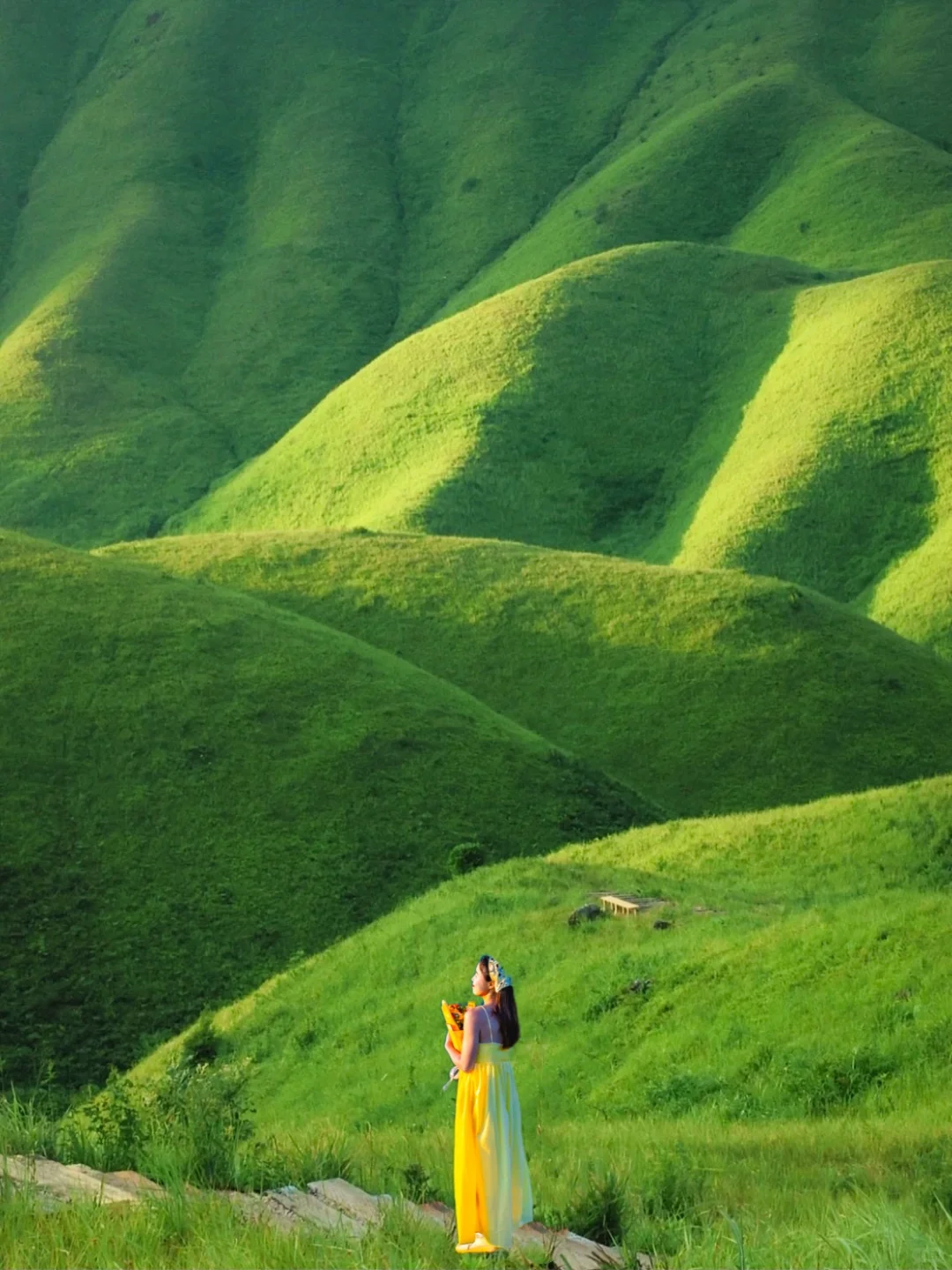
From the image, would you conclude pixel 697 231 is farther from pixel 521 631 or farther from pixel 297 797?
pixel 297 797

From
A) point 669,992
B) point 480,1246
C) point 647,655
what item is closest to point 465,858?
point 669,992

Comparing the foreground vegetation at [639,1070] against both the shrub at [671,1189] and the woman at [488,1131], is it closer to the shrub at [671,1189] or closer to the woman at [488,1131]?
the shrub at [671,1189]

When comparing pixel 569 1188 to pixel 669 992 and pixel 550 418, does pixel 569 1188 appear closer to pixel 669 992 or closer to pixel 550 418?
pixel 669 992

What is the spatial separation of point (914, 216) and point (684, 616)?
113 m

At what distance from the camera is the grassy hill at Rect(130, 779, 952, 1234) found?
15.6m

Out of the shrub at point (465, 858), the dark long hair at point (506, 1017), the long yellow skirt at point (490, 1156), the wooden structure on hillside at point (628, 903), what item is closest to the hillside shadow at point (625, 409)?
the shrub at point (465, 858)

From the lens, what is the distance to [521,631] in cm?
7600

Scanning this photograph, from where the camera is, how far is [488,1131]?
12227mm

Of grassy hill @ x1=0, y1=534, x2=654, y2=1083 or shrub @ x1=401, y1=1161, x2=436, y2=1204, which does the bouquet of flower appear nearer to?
shrub @ x1=401, y1=1161, x2=436, y2=1204

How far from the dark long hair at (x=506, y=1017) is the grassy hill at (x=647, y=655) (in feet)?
167

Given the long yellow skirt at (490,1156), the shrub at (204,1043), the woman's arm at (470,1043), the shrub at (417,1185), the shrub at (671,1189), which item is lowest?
the shrub at (204,1043)

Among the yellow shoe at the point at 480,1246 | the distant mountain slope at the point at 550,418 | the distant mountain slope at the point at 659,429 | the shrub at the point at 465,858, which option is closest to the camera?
the yellow shoe at the point at 480,1246

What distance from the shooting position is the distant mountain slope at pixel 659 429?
363 ft

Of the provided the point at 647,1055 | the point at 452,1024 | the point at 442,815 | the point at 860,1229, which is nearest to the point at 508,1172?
the point at 452,1024
